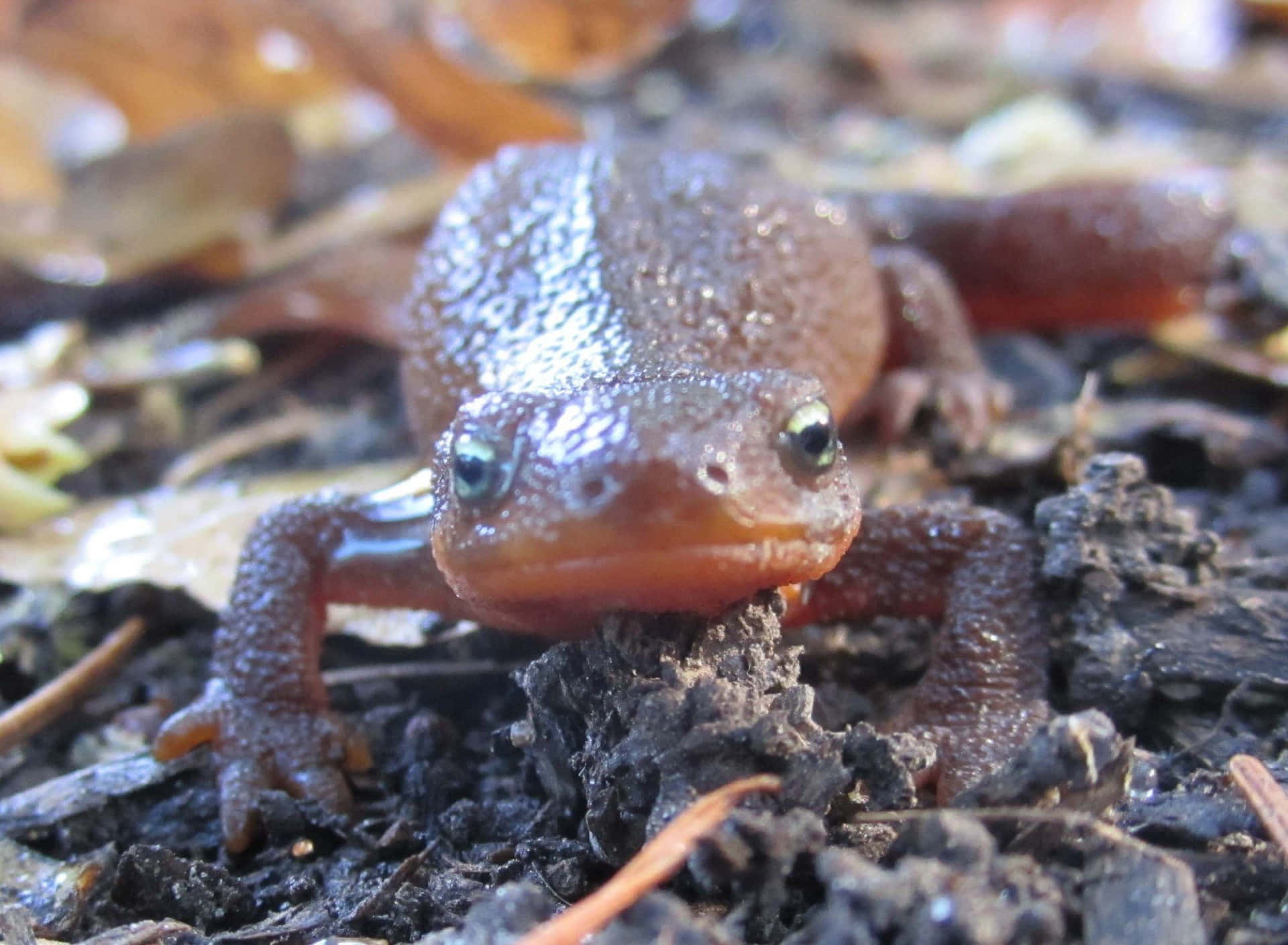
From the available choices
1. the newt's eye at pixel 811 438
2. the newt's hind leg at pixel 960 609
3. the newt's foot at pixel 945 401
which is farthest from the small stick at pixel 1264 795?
the newt's foot at pixel 945 401

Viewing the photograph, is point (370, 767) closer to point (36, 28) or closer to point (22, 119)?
point (22, 119)

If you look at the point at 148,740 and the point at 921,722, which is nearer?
the point at 921,722

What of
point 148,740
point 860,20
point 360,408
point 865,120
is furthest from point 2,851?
point 860,20

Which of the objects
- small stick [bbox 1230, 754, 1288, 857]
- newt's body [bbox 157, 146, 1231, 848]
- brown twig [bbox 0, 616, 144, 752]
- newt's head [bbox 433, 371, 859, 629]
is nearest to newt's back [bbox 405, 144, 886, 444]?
newt's body [bbox 157, 146, 1231, 848]

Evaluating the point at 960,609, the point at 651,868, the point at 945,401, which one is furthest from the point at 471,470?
the point at 945,401

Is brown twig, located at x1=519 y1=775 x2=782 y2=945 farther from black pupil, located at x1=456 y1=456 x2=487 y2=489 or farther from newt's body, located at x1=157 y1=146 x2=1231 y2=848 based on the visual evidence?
black pupil, located at x1=456 y1=456 x2=487 y2=489

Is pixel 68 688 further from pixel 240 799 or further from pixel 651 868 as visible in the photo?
pixel 651 868
